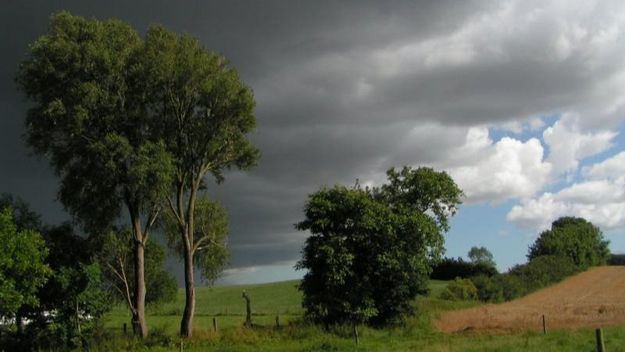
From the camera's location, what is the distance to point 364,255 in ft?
137

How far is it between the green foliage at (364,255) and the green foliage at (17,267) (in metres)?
16.0

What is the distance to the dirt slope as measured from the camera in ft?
132

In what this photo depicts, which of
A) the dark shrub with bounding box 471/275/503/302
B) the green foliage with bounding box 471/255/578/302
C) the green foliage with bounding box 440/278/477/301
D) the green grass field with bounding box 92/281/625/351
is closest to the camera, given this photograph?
the green grass field with bounding box 92/281/625/351

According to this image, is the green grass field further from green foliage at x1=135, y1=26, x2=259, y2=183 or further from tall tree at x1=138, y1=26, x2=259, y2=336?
green foliage at x1=135, y1=26, x2=259, y2=183

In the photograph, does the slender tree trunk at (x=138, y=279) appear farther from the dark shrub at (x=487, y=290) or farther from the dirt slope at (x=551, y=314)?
the dark shrub at (x=487, y=290)

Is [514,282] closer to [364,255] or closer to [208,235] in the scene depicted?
[364,255]

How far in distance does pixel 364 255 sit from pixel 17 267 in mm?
19970

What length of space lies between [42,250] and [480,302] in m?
44.0

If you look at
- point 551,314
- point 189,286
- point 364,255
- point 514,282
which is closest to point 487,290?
point 514,282

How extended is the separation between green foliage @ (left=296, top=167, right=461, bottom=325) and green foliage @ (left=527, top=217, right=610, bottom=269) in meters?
64.4

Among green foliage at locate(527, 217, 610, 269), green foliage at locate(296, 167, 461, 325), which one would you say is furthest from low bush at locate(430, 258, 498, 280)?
green foliage at locate(296, 167, 461, 325)

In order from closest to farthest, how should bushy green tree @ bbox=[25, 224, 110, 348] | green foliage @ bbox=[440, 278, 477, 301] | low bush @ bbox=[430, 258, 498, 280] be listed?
bushy green tree @ bbox=[25, 224, 110, 348], green foliage @ bbox=[440, 278, 477, 301], low bush @ bbox=[430, 258, 498, 280]

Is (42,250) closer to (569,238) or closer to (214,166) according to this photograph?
(214,166)

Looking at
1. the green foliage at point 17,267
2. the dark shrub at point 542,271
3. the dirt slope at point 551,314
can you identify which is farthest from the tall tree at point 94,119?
the dark shrub at point 542,271
